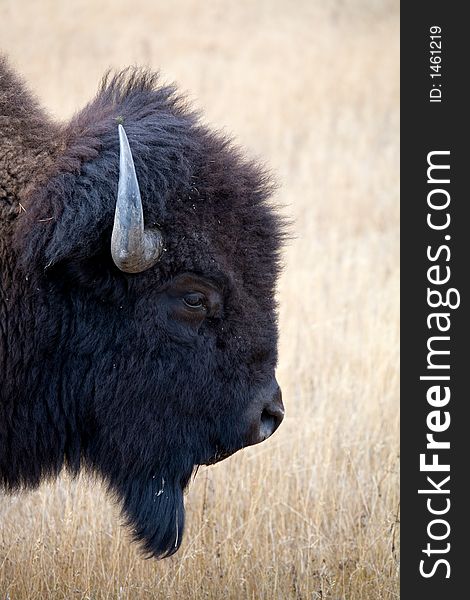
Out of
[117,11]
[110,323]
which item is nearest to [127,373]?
[110,323]

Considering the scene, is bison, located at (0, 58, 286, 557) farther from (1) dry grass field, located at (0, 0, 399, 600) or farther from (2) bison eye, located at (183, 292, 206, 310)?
(1) dry grass field, located at (0, 0, 399, 600)

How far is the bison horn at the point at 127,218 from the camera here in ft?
9.62

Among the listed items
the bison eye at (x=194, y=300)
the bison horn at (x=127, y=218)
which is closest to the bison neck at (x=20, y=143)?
the bison horn at (x=127, y=218)

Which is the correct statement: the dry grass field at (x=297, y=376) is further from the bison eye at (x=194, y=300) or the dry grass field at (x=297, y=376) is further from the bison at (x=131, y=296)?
the bison eye at (x=194, y=300)

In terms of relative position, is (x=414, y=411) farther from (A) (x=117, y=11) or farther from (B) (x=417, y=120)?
(A) (x=117, y=11)

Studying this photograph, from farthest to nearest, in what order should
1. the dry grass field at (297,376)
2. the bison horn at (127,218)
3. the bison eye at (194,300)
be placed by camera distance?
the dry grass field at (297,376) < the bison eye at (194,300) < the bison horn at (127,218)

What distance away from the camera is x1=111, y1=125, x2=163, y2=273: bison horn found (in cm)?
293

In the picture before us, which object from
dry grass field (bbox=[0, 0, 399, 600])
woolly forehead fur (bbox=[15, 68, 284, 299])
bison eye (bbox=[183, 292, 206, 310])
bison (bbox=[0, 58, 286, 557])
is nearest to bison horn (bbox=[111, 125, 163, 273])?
bison (bbox=[0, 58, 286, 557])

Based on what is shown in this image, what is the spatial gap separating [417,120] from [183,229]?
7.28 ft

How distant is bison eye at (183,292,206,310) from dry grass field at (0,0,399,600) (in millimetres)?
698

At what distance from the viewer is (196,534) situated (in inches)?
185

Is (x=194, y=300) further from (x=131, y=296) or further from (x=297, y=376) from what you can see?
(x=297, y=376)

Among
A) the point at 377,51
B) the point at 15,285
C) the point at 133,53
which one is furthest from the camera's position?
the point at 377,51

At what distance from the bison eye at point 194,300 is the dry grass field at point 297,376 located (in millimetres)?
698
